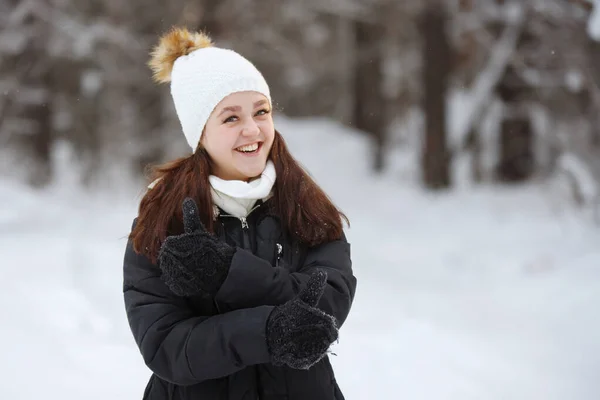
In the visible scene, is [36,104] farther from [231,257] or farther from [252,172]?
[231,257]

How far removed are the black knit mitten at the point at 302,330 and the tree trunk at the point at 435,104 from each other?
10.3 meters

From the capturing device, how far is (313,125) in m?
15.4

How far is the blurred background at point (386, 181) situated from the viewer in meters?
4.63

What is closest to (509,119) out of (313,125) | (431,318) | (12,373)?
(313,125)

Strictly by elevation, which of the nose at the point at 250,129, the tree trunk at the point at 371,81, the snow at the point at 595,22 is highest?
the tree trunk at the point at 371,81

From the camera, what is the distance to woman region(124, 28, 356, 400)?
1.86 m

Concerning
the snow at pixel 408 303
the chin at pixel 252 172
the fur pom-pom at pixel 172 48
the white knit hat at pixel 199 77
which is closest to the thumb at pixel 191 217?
the chin at pixel 252 172

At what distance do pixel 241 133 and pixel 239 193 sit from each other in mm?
222

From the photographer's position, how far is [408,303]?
21.3 ft

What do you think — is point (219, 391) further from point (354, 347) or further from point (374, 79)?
point (374, 79)

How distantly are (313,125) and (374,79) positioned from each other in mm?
1988

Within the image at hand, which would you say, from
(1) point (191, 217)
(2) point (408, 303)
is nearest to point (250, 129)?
(1) point (191, 217)

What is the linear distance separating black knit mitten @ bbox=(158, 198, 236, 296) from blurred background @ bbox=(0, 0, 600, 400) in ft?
3.08

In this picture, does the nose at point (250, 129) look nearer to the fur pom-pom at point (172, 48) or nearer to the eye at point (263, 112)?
the eye at point (263, 112)
